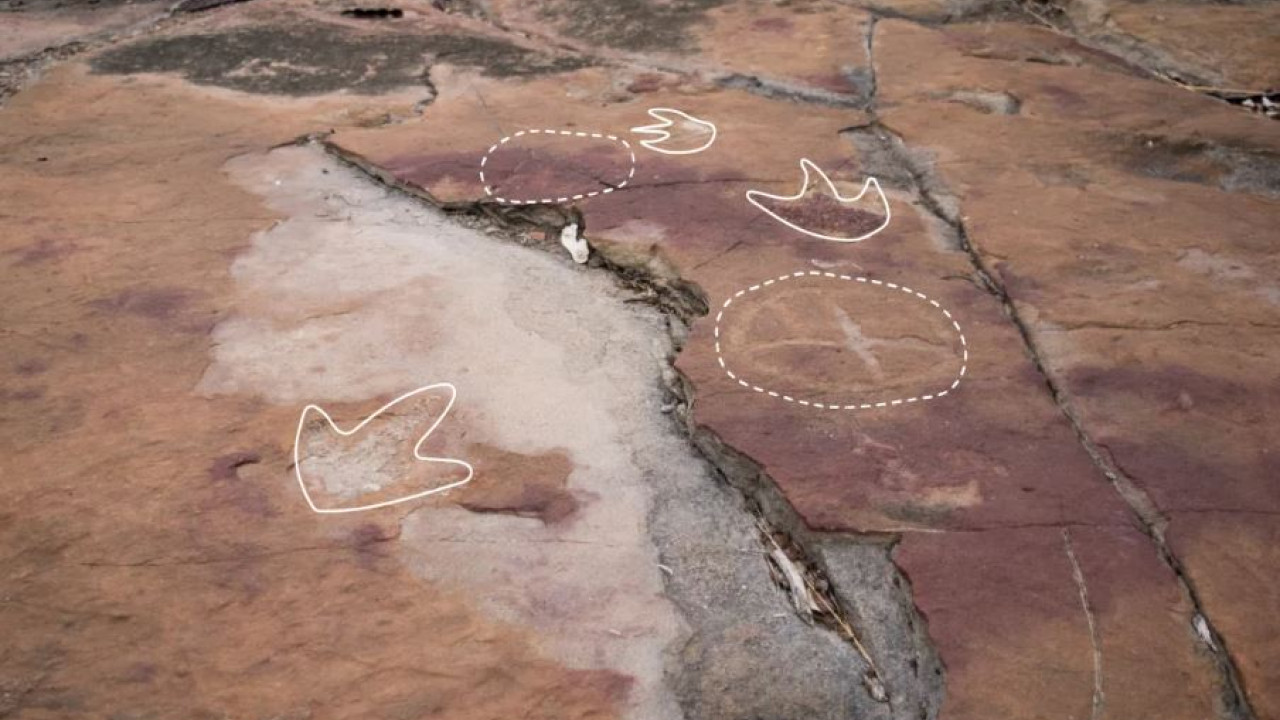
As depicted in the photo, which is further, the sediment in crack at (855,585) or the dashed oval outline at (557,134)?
the dashed oval outline at (557,134)

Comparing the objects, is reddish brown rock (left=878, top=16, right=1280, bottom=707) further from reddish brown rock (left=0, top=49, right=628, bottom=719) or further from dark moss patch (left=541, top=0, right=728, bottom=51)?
reddish brown rock (left=0, top=49, right=628, bottom=719)

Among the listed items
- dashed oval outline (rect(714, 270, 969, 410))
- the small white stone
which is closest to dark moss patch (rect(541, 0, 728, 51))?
the small white stone

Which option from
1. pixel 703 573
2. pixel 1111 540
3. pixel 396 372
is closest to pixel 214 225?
pixel 396 372

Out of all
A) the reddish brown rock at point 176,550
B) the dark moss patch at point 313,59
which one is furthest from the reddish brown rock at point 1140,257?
the dark moss patch at point 313,59

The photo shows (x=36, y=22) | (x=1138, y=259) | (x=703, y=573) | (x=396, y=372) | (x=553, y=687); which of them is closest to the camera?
(x=553, y=687)

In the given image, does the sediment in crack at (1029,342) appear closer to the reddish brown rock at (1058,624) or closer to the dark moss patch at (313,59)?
the reddish brown rock at (1058,624)

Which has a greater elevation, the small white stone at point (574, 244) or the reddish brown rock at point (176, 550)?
the small white stone at point (574, 244)

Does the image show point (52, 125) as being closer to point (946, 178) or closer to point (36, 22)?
point (36, 22)
